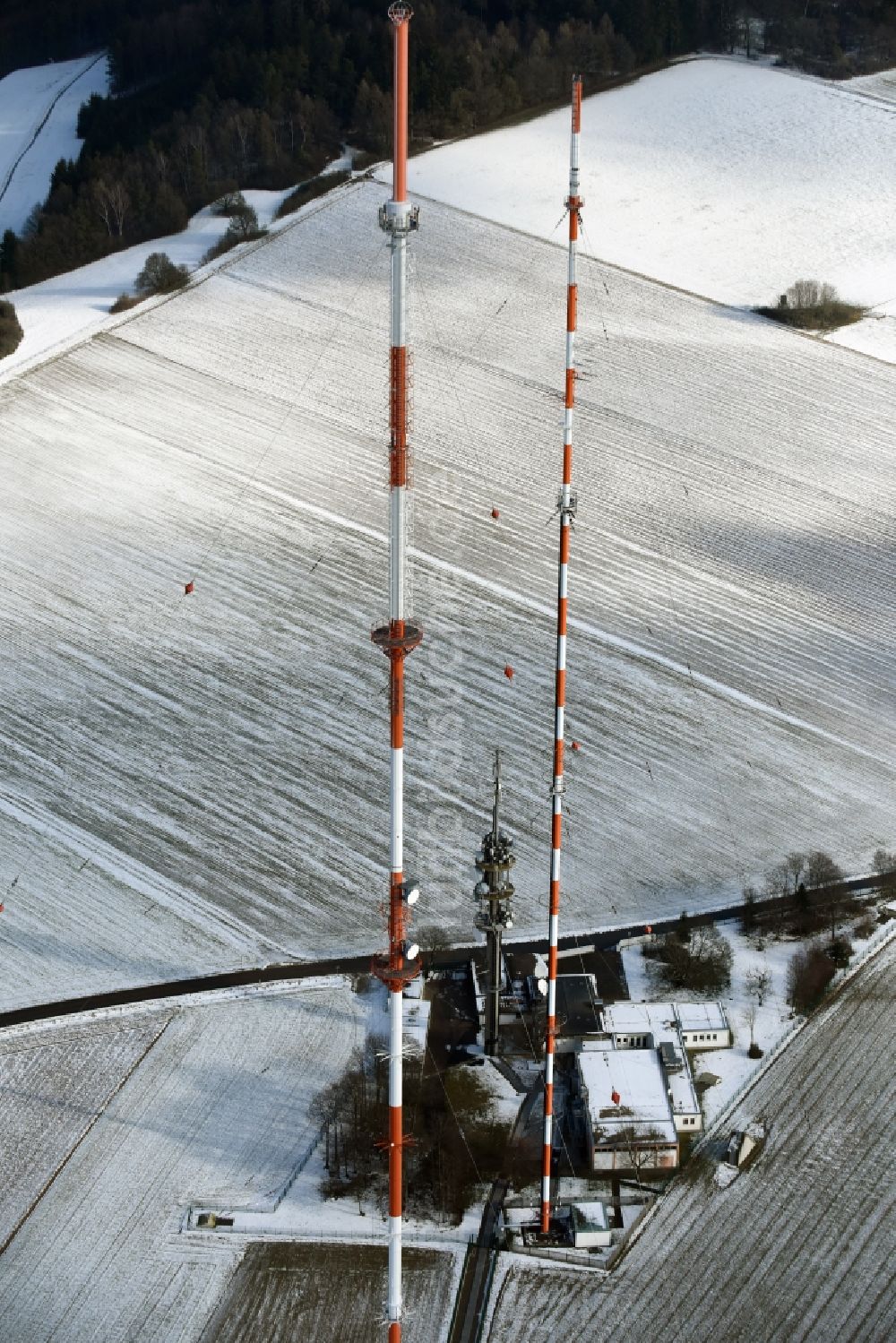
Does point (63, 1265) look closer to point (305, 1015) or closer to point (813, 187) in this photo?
point (305, 1015)

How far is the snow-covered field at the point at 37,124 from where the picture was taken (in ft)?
417

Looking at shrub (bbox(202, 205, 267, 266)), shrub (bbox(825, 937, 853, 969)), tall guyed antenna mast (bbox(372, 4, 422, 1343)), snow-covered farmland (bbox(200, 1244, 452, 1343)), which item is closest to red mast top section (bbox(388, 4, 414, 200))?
tall guyed antenna mast (bbox(372, 4, 422, 1343))

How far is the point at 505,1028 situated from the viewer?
53500 mm

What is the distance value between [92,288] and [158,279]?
4326 millimetres

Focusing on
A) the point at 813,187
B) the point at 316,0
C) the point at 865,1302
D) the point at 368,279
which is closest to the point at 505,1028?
the point at 865,1302

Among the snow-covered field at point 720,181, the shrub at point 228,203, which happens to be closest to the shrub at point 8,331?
the shrub at point 228,203

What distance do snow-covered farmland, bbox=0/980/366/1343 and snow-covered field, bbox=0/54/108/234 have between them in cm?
8171

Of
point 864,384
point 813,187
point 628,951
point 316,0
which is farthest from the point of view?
point 316,0

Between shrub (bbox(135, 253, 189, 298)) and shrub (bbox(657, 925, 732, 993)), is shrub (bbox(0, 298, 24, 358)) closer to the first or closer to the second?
shrub (bbox(135, 253, 189, 298))

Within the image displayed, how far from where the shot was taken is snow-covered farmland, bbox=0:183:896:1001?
6175cm

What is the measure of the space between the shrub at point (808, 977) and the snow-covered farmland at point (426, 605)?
4760 millimetres

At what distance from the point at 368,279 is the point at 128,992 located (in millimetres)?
57710

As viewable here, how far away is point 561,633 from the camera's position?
43.0 m

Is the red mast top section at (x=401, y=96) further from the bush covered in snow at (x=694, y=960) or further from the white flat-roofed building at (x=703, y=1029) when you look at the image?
the bush covered in snow at (x=694, y=960)
